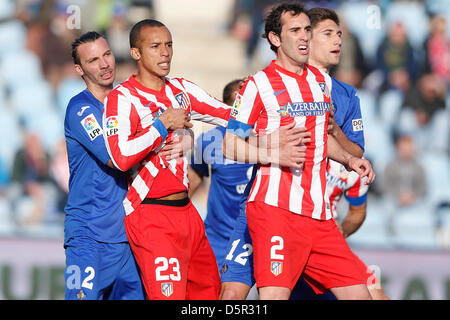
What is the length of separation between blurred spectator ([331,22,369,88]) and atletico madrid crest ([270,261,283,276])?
22.9 ft

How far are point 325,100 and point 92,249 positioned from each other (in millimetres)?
1876

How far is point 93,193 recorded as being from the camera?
5020 millimetres

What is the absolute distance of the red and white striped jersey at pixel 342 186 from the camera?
18.9 feet

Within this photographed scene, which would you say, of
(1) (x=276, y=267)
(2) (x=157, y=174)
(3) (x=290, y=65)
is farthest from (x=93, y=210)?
(3) (x=290, y=65)

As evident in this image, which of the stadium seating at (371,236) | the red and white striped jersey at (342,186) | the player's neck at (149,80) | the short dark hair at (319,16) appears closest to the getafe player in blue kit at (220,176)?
the red and white striped jersey at (342,186)

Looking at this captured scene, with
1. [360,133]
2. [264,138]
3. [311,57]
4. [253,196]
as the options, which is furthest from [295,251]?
[311,57]

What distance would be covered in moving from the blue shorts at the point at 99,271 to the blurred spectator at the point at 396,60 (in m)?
6.58

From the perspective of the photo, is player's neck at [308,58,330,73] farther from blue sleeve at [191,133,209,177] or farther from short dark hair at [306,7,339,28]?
blue sleeve at [191,133,209,177]

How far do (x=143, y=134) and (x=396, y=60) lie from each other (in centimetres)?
723

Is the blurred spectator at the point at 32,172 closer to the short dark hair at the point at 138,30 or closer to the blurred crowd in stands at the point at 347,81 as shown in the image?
the blurred crowd in stands at the point at 347,81

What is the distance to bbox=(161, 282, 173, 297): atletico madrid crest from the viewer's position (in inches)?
174

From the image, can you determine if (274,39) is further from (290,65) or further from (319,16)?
(319,16)

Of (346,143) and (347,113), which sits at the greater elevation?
(347,113)

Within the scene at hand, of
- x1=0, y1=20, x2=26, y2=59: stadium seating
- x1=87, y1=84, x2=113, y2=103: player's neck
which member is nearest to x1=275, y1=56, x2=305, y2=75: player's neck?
x1=87, y1=84, x2=113, y2=103: player's neck
